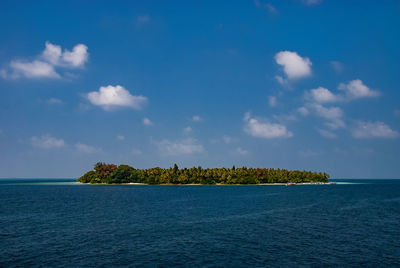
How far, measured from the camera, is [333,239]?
49.5 meters

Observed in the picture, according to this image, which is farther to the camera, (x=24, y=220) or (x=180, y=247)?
(x=24, y=220)

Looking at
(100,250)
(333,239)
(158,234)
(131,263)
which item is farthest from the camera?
(158,234)

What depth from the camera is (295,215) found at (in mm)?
78062

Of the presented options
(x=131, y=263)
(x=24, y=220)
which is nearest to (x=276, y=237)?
(x=131, y=263)

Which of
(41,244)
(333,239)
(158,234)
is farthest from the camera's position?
(158,234)

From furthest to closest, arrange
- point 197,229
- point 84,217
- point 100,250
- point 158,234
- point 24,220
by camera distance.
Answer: point 84,217
point 24,220
point 197,229
point 158,234
point 100,250

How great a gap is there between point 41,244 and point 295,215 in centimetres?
6225

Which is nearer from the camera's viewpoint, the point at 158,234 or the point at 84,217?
the point at 158,234

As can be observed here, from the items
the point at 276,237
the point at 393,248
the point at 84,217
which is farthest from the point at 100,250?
the point at 393,248

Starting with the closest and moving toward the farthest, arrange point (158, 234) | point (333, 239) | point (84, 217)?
point (333, 239) < point (158, 234) < point (84, 217)

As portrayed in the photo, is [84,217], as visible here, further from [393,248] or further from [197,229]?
[393,248]

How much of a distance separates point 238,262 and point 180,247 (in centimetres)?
1085

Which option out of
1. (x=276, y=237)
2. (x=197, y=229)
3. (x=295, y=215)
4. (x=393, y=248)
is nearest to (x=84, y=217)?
(x=197, y=229)

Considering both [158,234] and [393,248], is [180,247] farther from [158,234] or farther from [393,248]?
[393,248]
